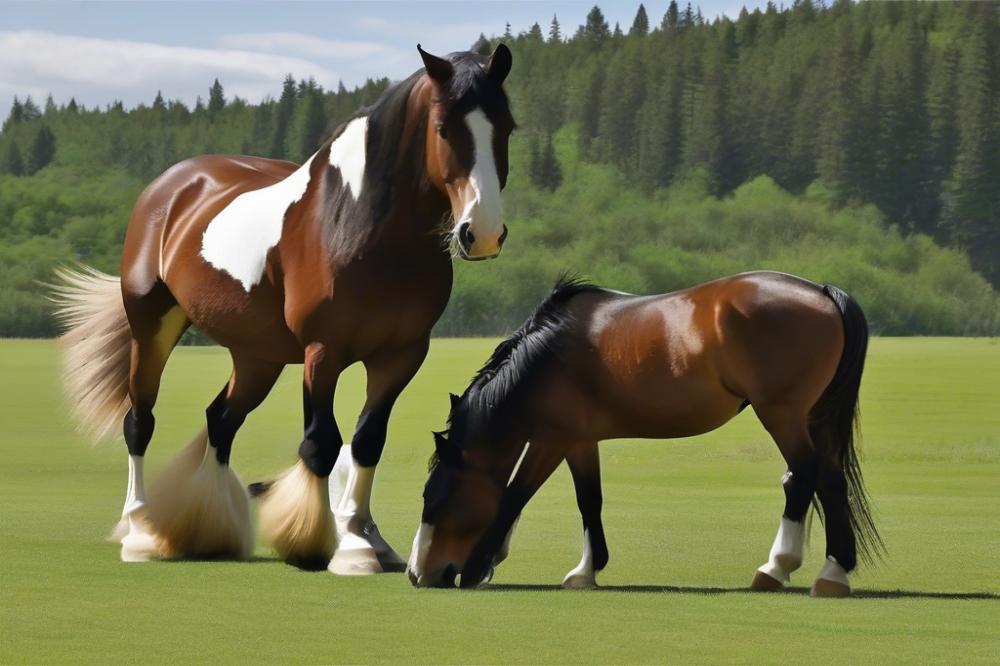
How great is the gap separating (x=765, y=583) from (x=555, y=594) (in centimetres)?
106

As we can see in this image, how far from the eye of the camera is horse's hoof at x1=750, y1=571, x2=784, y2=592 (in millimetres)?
7578

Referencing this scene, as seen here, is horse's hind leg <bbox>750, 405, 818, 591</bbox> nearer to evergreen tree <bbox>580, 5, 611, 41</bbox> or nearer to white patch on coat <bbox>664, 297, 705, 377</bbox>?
white patch on coat <bbox>664, 297, 705, 377</bbox>

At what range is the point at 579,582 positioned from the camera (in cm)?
786

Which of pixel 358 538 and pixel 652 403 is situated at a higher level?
pixel 652 403

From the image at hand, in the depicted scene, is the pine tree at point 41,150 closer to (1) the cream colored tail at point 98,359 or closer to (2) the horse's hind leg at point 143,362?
(1) the cream colored tail at point 98,359

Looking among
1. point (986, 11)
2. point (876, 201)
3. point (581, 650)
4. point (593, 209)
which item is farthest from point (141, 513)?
point (986, 11)

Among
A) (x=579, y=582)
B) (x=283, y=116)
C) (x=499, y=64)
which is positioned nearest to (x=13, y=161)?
(x=283, y=116)

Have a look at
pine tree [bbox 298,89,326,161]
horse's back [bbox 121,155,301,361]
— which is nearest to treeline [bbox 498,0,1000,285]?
pine tree [bbox 298,89,326,161]

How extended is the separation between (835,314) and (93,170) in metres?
167

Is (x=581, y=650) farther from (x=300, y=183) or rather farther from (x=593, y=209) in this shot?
(x=593, y=209)

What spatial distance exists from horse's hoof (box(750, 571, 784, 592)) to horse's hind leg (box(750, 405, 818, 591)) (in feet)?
0.26

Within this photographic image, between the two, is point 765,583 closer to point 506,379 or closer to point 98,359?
point 506,379

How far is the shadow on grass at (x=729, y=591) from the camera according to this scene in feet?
24.6

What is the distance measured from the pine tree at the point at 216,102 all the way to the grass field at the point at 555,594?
165 m
